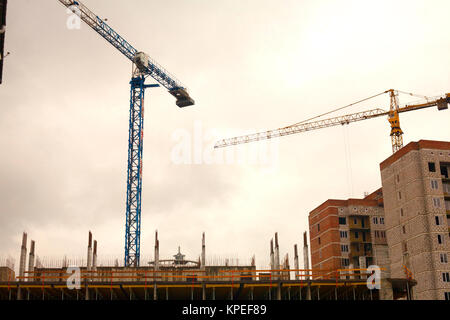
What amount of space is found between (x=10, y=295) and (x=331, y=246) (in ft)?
197

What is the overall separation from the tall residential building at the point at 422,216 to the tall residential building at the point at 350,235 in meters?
9.19

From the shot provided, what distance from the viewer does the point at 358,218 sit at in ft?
300

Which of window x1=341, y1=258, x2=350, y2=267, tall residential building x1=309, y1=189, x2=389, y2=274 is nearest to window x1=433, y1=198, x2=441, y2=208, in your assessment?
tall residential building x1=309, y1=189, x2=389, y2=274

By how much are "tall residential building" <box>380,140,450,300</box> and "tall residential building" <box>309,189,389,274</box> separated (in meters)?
9.19

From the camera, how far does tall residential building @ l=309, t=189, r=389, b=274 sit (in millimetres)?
88375

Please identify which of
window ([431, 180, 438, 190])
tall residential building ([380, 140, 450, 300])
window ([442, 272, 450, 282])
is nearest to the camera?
window ([442, 272, 450, 282])

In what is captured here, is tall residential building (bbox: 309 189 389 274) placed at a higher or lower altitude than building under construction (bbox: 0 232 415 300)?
higher

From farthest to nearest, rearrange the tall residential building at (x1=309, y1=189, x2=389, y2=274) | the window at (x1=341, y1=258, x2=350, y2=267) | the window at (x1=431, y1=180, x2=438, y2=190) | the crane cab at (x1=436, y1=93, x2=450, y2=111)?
the crane cab at (x1=436, y1=93, x2=450, y2=111) < the tall residential building at (x1=309, y1=189, x2=389, y2=274) < the window at (x1=341, y1=258, x2=350, y2=267) < the window at (x1=431, y1=180, x2=438, y2=190)

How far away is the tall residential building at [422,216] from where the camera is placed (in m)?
70.3

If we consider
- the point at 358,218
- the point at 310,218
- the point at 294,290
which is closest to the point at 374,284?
the point at 294,290

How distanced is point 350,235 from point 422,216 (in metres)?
18.5

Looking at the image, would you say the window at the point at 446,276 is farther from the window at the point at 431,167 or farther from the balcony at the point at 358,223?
the balcony at the point at 358,223

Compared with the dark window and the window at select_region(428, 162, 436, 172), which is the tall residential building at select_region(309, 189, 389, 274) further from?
the window at select_region(428, 162, 436, 172)

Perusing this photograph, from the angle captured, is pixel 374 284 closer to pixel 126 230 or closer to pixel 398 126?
pixel 126 230
